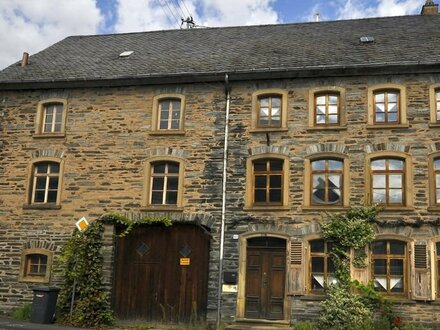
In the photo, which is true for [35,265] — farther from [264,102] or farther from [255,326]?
[264,102]

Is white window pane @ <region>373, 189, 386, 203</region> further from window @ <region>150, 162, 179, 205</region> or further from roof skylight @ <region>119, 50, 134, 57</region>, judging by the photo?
roof skylight @ <region>119, 50, 134, 57</region>

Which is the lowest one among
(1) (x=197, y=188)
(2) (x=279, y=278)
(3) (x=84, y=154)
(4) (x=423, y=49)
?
(2) (x=279, y=278)

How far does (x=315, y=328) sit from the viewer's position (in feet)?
46.9

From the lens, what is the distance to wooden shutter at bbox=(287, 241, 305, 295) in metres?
14.9

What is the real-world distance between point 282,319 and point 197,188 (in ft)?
14.9

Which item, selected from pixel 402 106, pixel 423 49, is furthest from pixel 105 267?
pixel 423 49

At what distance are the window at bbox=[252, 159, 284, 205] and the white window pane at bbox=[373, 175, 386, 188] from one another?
8.72ft

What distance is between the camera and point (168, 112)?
17.1m

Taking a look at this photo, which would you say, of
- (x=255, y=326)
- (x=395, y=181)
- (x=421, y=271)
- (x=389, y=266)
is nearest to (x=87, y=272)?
(x=255, y=326)

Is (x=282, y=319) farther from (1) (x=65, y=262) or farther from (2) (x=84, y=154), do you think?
(2) (x=84, y=154)

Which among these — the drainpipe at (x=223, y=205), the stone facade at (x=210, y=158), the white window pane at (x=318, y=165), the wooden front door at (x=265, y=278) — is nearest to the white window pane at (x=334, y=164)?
the white window pane at (x=318, y=165)

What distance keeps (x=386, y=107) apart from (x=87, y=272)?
10.0m

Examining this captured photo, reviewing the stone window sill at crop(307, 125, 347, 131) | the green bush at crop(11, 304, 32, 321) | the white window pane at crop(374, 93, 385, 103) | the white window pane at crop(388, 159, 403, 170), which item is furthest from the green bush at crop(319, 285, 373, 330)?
the green bush at crop(11, 304, 32, 321)

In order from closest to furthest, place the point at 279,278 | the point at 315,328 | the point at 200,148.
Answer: the point at 315,328
the point at 279,278
the point at 200,148
